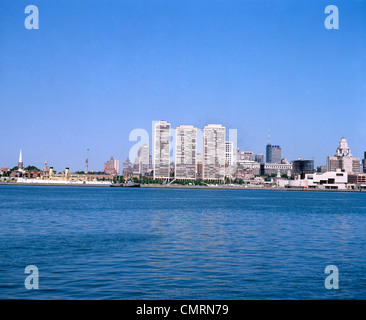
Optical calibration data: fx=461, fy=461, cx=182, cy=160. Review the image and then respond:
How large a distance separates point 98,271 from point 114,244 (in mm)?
8565

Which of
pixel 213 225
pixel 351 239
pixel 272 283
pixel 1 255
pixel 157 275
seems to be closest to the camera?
pixel 272 283

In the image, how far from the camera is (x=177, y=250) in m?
25.5

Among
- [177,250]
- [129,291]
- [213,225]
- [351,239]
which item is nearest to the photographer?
[129,291]

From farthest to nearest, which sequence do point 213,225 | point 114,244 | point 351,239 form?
point 213,225
point 351,239
point 114,244

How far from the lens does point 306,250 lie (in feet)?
86.5

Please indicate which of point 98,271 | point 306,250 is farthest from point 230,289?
point 306,250

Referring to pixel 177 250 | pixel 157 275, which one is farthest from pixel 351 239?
pixel 157 275

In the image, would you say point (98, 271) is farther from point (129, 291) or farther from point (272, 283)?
point (272, 283)
